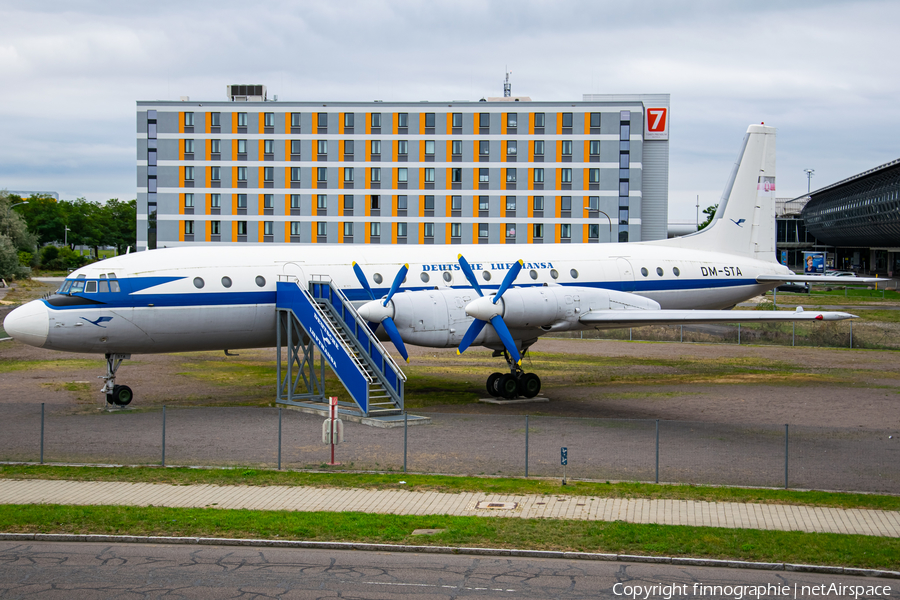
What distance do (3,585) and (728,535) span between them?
36.7 ft

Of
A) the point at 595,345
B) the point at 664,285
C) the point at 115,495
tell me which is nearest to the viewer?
the point at 115,495

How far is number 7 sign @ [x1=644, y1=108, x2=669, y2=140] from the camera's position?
84.8m

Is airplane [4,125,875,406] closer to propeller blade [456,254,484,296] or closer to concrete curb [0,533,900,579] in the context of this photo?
propeller blade [456,254,484,296]

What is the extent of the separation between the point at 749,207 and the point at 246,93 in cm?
5677

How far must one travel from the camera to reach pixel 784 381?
34.0 m

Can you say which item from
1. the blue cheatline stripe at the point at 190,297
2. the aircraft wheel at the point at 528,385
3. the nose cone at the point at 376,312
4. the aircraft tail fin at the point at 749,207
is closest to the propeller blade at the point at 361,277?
the blue cheatline stripe at the point at 190,297

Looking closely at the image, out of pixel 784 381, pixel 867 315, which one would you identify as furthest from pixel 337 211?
pixel 784 381

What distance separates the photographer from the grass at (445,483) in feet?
54.0

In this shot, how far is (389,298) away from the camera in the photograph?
85.6 ft

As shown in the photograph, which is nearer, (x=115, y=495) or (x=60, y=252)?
(x=115, y=495)

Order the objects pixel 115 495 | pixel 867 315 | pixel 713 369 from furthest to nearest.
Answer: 1. pixel 867 315
2. pixel 713 369
3. pixel 115 495

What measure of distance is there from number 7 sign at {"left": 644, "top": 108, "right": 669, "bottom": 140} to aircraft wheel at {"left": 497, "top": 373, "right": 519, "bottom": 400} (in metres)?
62.0

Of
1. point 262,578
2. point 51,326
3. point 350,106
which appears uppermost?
point 350,106

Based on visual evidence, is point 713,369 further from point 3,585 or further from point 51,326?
point 3,585
